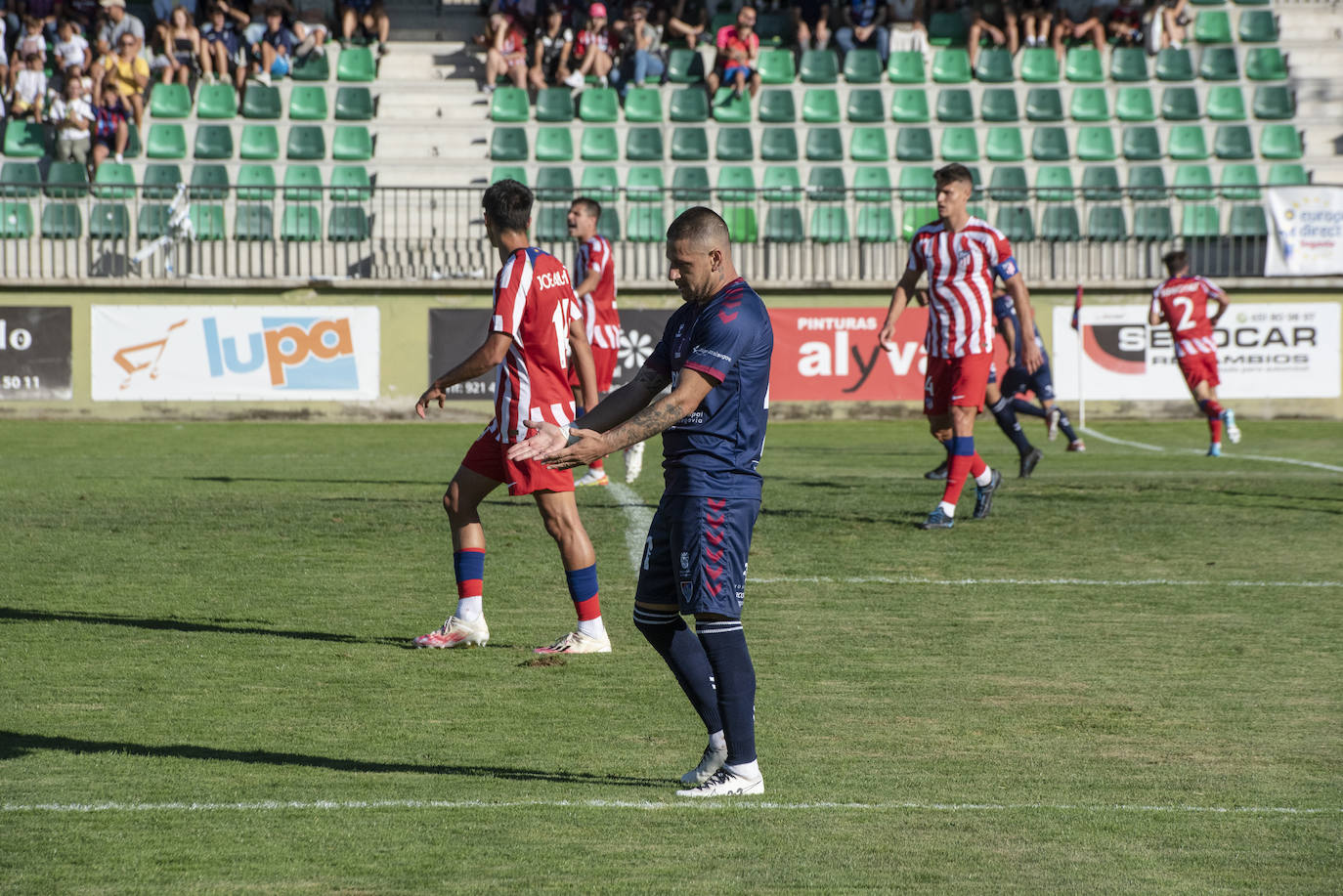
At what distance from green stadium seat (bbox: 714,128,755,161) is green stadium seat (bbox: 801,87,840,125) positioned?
4.52ft

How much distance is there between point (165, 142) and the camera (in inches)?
1028

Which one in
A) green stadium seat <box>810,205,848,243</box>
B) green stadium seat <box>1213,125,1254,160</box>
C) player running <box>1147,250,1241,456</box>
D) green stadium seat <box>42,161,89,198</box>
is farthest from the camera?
green stadium seat <box>1213,125,1254,160</box>

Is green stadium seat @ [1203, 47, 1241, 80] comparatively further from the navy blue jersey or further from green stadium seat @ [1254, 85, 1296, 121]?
the navy blue jersey

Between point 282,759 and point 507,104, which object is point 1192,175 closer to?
point 507,104

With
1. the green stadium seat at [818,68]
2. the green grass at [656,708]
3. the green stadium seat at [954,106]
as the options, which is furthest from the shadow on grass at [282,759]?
the green stadium seat at [818,68]

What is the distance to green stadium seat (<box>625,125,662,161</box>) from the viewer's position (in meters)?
26.5

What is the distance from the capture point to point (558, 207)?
80.0 feet

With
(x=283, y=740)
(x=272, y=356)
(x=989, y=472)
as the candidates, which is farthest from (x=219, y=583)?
(x=272, y=356)

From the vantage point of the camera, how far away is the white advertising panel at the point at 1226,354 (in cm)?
2350

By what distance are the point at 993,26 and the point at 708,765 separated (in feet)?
87.3

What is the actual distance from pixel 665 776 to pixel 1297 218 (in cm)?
2158

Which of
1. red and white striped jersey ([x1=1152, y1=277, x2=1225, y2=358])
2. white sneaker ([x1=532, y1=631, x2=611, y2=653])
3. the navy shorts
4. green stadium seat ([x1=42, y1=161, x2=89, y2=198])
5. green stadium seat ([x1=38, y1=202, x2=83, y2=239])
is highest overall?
green stadium seat ([x1=42, y1=161, x2=89, y2=198])

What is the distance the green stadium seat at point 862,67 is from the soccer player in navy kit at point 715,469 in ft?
79.4

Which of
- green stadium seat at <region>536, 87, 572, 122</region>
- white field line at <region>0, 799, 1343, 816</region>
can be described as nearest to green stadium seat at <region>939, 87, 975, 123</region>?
green stadium seat at <region>536, 87, 572, 122</region>
